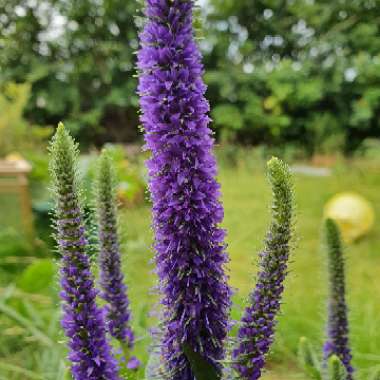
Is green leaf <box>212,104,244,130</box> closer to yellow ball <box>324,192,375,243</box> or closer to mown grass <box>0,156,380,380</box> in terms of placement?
mown grass <box>0,156,380,380</box>

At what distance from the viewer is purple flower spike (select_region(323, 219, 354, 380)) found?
2.02 ft

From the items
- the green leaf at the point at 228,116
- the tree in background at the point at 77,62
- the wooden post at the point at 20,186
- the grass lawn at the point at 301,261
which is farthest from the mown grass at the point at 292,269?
the tree in background at the point at 77,62

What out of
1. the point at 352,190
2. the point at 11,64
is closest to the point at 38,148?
the point at 352,190

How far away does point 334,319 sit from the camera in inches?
25.9

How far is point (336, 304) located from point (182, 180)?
305 mm

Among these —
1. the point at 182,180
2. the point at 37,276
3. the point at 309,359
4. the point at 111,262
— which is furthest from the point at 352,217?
the point at 182,180

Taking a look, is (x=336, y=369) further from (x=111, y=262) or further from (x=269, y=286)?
(x=111, y=262)

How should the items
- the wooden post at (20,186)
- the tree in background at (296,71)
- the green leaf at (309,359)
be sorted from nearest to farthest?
1. the green leaf at (309,359)
2. the wooden post at (20,186)
3. the tree in background at (296,71)

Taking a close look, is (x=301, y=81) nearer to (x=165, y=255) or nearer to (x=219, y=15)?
(x=219, y=15)

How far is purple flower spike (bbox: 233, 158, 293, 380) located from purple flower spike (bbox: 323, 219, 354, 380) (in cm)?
17

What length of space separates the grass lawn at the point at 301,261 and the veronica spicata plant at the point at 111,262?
2.1 inches

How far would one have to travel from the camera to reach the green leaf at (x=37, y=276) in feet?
4.67

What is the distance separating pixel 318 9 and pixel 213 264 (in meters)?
5.76

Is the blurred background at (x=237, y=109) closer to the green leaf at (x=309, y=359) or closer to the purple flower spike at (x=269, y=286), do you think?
the green leaf at (x=309, y=359)
